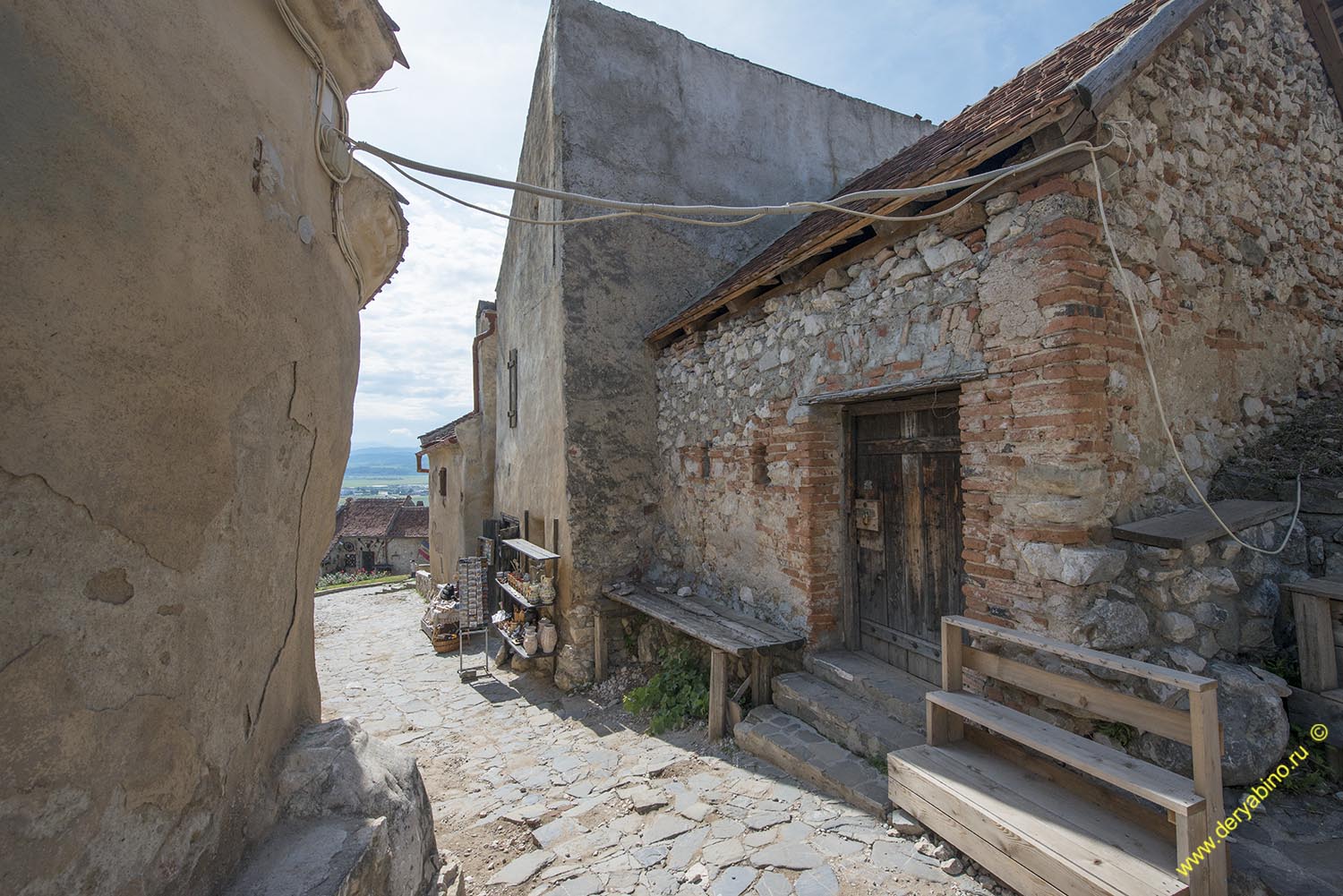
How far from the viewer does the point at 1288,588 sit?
126 inches

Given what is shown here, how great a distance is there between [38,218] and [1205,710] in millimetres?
3686

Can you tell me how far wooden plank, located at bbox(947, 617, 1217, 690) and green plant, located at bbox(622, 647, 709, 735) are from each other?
293cm

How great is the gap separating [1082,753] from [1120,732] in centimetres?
59

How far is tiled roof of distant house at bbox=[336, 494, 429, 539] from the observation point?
29531mm

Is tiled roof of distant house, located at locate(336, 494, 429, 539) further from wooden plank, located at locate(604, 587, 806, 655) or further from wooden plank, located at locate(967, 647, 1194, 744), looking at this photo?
wooden plank, located at locate(967, 647, 1194, 744)

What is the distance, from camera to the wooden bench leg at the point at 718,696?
4.93 meters

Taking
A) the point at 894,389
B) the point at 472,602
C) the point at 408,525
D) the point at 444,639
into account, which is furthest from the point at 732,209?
the point at 408,525

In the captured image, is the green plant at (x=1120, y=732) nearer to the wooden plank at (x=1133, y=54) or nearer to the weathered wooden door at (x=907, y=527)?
the weathered wooden door at (x=907, y=527)

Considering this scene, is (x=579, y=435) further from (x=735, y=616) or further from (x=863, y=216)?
(x=863, y=216)

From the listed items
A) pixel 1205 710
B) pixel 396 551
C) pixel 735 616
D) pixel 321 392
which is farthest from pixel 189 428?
pixel 396 551

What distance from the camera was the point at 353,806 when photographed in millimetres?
1969

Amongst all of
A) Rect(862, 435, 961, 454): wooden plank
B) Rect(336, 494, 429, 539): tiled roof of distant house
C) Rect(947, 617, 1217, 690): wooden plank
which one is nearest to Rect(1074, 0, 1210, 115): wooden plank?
Rect(862, 435, 961, 454): wooden plank

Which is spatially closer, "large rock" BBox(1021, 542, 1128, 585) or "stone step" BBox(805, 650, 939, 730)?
"large rock" BBox(1021, 542, 1128, 585)

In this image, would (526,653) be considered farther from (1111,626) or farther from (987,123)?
(987,123)
